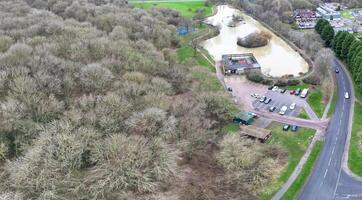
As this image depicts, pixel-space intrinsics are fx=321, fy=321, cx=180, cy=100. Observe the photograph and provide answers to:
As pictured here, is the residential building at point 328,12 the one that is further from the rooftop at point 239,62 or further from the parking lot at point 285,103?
the parking lot at point 285,103

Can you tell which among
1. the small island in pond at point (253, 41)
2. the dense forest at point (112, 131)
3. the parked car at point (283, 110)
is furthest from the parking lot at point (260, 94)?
the small island in pond at point (253, 41)

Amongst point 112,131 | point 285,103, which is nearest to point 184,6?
point 285,103

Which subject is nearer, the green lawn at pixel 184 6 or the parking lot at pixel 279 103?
the parking lot at pixel 279 103

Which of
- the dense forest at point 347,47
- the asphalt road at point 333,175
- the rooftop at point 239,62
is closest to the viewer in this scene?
the asphalt road at point 333,175

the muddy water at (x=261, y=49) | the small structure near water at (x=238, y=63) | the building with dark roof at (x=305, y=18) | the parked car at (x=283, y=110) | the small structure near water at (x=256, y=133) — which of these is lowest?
the muddy water at (x=261, y=49)

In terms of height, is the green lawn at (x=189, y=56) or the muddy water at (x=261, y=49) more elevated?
the green lawn at (x=189, y=56)

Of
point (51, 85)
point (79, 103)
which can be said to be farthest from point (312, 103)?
point (51, 85)

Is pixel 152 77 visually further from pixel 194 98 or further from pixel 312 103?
pixel 312 103

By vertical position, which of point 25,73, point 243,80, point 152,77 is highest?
point 25,73
